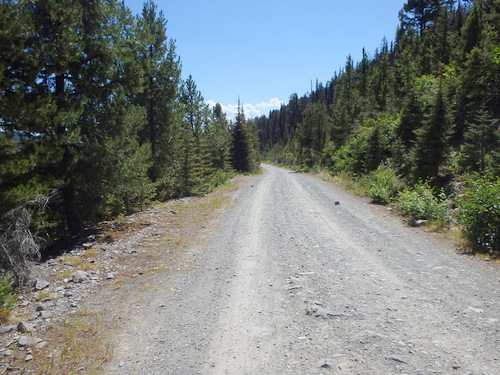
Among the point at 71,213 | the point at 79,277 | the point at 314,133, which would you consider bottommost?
the point at 79,277

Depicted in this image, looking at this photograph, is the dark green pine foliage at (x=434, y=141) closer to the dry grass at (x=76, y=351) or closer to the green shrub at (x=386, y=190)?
the green shrub at (x=386, y=190)

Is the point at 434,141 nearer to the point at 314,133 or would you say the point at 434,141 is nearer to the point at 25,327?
the point at 25,327

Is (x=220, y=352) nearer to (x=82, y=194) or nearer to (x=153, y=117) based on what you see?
(x=82, y=194)

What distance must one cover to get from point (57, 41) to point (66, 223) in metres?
5.62

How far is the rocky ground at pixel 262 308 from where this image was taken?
337 cm

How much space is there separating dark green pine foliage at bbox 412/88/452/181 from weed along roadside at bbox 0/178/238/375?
11599 millimetres

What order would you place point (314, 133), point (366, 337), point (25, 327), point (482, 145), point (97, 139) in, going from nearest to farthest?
point (366, 337), point (25, 327), point (97, 139), point (482, 145), point (314, 133)

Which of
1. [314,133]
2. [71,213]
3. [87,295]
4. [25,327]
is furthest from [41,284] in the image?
[314,133]

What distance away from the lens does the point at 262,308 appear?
4.59m

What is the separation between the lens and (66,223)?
9812 millimetres

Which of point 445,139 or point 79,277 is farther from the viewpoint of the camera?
point 445,139

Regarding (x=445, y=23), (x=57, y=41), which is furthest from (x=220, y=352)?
(x=445, y=23)

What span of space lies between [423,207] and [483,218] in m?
3.03

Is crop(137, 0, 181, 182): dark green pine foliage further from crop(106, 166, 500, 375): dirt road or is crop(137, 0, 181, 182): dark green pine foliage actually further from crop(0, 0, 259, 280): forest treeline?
crop(106, 166, 500, 375): dirt road
